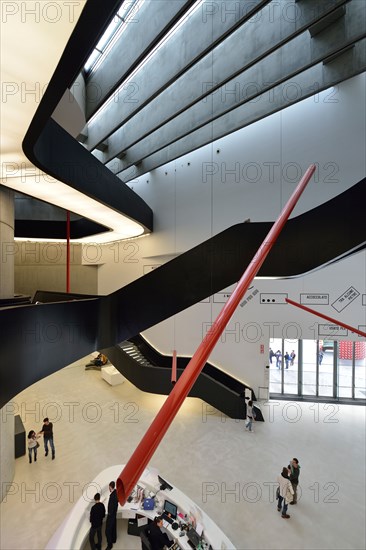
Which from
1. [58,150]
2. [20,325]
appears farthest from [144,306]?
[58,150]

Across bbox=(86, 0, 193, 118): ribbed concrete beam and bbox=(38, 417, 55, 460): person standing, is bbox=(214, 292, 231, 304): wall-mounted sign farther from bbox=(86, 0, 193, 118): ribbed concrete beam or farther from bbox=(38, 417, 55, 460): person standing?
bbox=(86, 0, 193, 118): ribbed concrete beam

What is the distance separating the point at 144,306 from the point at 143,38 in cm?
548

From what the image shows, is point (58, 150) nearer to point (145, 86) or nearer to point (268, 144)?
point (145, 86)

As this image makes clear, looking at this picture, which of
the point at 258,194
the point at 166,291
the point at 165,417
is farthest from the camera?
the point at 258,194

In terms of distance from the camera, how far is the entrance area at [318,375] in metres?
12.3

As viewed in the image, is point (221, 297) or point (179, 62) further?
point (221, 297)

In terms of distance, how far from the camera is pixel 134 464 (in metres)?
1.00

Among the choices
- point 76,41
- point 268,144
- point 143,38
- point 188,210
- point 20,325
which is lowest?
point 20,325

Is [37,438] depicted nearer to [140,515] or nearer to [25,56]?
[140,515]

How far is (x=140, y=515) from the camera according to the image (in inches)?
230

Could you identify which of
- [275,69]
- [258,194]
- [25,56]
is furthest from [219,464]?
[275,69]

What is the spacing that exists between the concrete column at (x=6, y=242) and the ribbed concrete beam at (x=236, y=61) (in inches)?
173

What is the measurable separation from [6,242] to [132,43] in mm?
5159

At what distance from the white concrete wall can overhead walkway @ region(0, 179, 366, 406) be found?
577 centimetres
